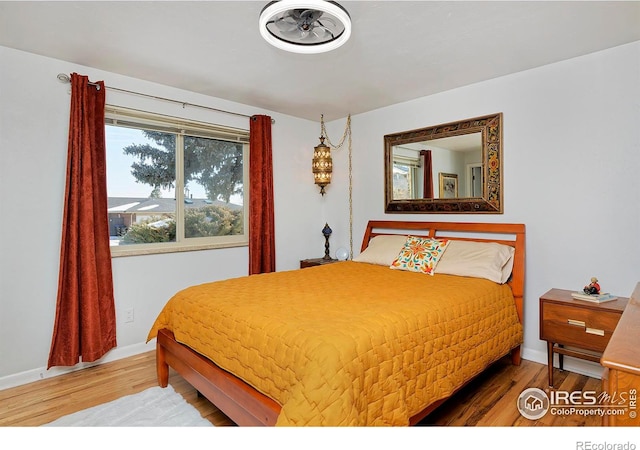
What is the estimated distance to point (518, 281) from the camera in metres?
2.72

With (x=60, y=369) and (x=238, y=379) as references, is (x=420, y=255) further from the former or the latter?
(x=60, y=369)

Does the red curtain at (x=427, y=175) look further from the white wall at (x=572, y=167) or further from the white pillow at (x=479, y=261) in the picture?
the white pillow at (x=479, y=261)

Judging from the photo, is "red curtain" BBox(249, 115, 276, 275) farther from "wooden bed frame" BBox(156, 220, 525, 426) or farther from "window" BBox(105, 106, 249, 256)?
"wooden bed frame" BBox(156, 220, 525, 426)

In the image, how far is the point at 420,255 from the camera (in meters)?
3.06

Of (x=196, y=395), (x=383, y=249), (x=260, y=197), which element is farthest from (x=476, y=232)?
(x=196, y=395)

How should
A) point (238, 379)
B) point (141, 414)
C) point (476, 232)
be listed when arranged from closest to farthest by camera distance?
point (238, 379) → point (141, 414) → point (476, 232)

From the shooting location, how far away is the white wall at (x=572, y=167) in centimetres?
242

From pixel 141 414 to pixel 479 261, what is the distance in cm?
252

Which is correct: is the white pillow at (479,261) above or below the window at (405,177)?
below

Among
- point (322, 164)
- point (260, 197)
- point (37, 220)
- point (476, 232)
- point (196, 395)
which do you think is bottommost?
point (196, 395)

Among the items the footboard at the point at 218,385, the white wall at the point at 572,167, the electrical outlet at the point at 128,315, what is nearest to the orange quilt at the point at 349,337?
the footboard at the point at 218,385

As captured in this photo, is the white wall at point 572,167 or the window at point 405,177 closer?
the white wall at point 572,167

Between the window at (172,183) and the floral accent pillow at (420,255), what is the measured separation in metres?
1.68
